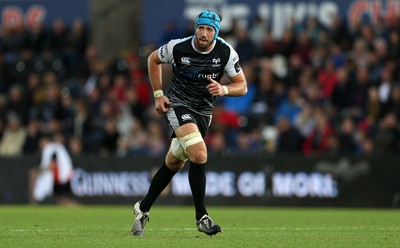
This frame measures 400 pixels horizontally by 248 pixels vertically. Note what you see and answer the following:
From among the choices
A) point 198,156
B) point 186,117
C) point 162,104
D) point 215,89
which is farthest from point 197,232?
point 215,89

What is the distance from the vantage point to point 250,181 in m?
19.1

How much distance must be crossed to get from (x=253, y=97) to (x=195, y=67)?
10.5 meters

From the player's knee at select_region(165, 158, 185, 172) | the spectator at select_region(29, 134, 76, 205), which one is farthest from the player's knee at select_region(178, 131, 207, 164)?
the spectator at select_region(29, 134, 76, 205)

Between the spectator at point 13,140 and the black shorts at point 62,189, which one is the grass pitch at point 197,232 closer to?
the black shorts at point 62,189

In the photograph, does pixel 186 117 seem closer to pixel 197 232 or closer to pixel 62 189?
pixel 197 232

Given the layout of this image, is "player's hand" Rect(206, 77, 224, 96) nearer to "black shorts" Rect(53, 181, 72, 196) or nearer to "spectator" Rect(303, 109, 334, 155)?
"spectator" Rect(303, 109, 334, 155)

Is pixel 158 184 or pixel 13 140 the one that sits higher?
pixel 158 184

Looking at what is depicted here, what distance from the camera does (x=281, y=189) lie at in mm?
18875

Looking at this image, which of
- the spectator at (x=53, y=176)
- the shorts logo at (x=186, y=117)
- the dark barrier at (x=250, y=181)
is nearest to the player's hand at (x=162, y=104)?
the shorts logo at (x=186, y=117)

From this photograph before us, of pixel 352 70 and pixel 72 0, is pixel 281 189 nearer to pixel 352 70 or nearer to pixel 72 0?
pixel 352 70

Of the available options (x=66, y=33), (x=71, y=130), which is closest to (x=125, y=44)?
(x=66, y=33)

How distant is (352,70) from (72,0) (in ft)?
31.8

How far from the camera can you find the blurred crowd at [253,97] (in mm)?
19203

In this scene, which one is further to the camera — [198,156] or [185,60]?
[185,60]
